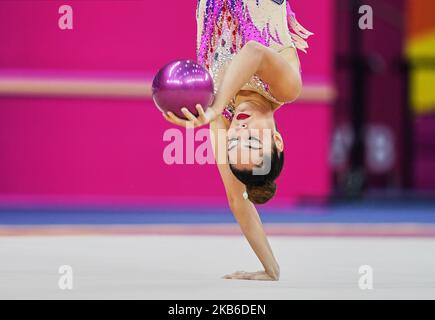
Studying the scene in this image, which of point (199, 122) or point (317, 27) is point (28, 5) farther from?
point (199, 122)

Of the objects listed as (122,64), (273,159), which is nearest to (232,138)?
(273,159)

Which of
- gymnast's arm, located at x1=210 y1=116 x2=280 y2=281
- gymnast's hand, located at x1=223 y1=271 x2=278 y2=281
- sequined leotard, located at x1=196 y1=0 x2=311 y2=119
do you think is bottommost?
gymnast's hand, located at x1=223 y1=271 x2=278 y2=281

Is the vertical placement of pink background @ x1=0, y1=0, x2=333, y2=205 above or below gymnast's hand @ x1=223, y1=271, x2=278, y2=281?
above

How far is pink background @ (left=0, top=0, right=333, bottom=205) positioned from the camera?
8617mm

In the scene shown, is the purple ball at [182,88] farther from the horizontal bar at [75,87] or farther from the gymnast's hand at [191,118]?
the horizontal bar at [75,87]

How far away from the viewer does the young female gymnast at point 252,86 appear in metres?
3.94

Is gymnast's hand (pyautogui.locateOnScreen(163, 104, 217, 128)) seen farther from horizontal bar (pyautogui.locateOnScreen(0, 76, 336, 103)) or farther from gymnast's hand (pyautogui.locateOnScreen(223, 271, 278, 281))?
horizontal bar (pyautogui.locateOnScreen(0, 76, 336, 103))

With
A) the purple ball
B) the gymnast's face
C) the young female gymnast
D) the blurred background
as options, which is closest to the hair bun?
the young female gymnast

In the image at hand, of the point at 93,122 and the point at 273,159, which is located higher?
the point at 93,122

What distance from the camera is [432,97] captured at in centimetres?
1091

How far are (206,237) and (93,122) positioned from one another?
2.94 meters

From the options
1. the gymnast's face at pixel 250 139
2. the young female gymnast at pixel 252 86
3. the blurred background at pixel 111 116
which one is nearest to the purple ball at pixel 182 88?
the young female gymnast at pixel 252 86
